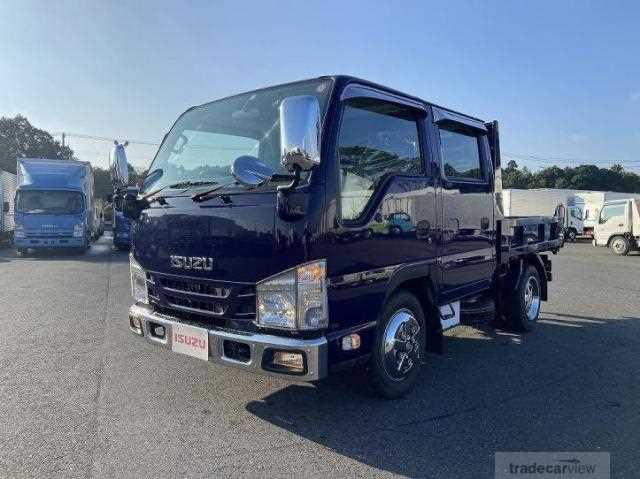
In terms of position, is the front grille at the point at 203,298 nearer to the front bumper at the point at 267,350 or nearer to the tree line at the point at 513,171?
the front bumper at the point at 267,350

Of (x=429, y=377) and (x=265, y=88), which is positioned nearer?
(x=265, y=88)

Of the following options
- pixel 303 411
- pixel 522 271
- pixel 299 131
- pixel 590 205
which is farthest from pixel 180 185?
pixel 590 205

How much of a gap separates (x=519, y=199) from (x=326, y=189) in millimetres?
35782

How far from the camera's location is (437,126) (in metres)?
4.69

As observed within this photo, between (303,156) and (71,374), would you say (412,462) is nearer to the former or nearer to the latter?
(303,156)

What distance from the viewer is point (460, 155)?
5160 mm

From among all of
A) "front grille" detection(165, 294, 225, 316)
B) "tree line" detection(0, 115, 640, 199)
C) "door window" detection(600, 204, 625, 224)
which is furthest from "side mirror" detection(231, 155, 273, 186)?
"tree line" detection(0, 115, 640, 199)

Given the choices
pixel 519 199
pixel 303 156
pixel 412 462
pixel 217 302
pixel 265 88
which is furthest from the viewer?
pixel 519 199

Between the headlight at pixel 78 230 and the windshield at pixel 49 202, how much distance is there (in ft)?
1.69

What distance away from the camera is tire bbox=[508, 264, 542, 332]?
20.8ft

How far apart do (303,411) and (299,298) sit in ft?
3.93

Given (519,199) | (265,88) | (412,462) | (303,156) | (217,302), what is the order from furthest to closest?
(519,199)
(265,88)
(217,302)
(412,462)
(303,156)

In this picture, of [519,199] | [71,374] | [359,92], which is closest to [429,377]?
[359,92]

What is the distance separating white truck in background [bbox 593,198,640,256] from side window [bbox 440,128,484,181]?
17109 millimetres
